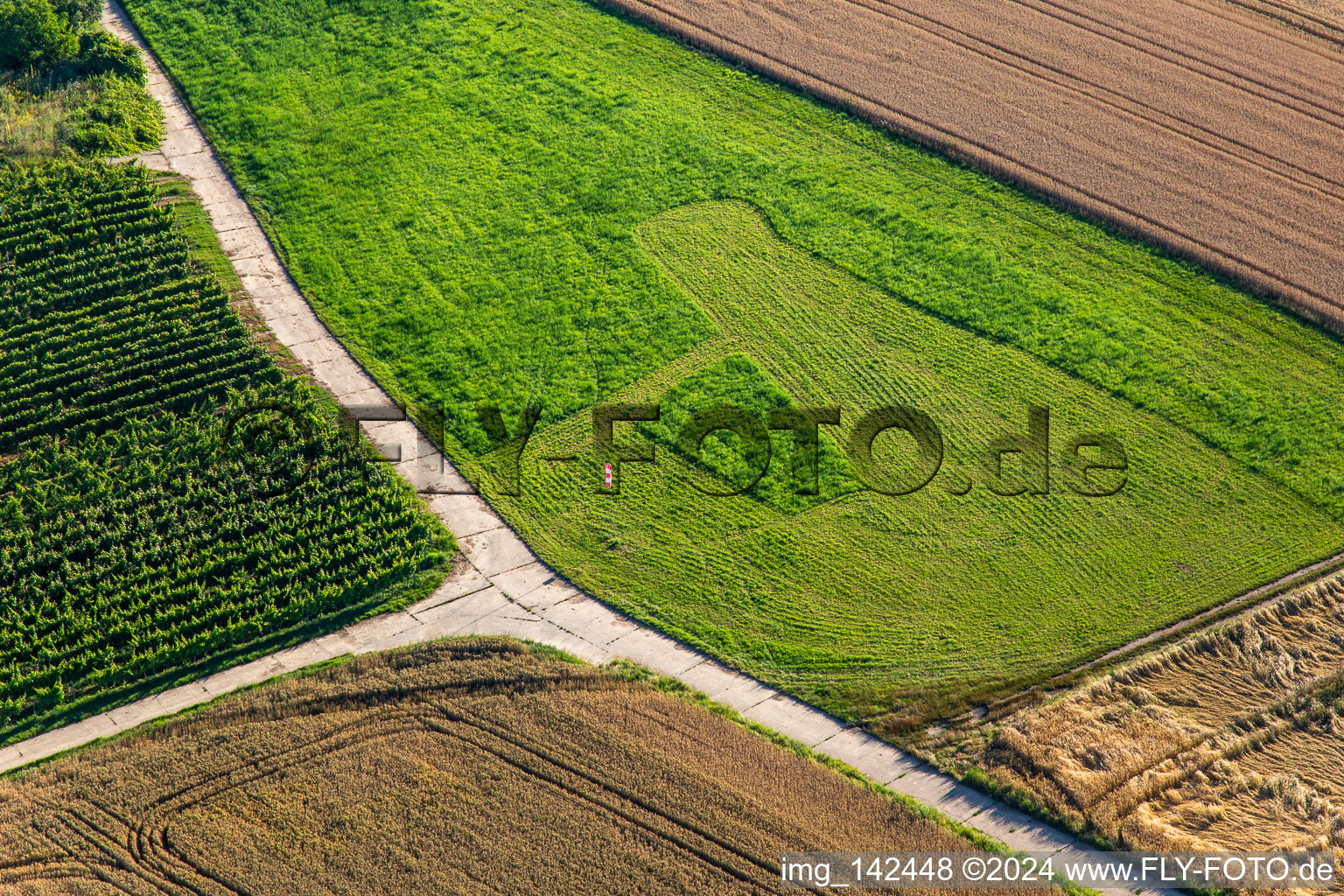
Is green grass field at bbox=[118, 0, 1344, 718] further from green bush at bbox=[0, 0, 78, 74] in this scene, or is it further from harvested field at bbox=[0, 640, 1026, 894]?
green bush at bbox=[0, 0, 78, 74]

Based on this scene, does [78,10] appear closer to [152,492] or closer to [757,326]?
→ [152,492]

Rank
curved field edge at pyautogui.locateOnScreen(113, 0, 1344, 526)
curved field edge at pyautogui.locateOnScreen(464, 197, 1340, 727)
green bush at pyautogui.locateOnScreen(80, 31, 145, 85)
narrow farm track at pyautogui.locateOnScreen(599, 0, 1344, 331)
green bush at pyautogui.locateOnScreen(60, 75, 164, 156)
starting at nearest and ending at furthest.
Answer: curved field edge at pyautogui.locateOnScreen(464, 197, 1340, 727)
curved field edge at pyautogui.locateOnScreen(113, 0, 1344, 526)
narrow farm track at pyautogui.locateOnScreen(599, 0, 1344, 331)
green bush at pyautogui.locateOnScreen(60, 75, 164, 156)
green bush at pyautogui.locateOnScreen(80, 31, 145, 85)

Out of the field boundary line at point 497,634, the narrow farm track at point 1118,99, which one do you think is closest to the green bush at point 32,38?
the field boundary line at point 497,634

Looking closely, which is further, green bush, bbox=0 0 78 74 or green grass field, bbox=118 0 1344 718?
green bush, bbox=0 0 78 74

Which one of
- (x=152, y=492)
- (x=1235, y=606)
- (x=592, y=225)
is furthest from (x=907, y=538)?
(x=152, y=492)

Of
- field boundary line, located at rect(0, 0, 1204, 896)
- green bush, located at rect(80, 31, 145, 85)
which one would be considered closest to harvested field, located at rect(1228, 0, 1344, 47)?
field boundary line, located at rect(0, 0, 1204, 896)
